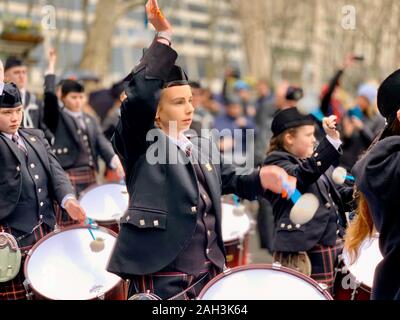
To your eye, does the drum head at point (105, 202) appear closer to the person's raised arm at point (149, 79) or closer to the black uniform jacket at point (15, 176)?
the black uniform jacket at point (15, 176)

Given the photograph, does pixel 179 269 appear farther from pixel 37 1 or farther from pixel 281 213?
pixel 37 1

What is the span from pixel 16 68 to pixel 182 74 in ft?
13.2

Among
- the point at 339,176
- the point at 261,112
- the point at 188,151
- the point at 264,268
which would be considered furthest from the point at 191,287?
the point at 261,112

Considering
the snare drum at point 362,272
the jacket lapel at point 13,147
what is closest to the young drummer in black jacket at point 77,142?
the jacket lapel at point 13,147

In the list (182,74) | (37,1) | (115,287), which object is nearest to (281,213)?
(115,287)

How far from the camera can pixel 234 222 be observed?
6918mm

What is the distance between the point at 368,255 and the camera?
4.95 metres

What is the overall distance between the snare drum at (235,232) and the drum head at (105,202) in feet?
2.86

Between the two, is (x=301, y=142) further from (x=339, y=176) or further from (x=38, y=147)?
(x=38, y=147)

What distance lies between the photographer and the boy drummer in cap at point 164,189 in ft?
12.5

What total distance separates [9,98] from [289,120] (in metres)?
1.87

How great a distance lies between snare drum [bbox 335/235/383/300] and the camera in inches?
192

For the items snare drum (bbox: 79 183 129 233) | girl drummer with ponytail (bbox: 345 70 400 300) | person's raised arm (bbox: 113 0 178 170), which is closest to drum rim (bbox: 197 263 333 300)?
girl drummer with ponytail (bbox: 345 70 400 300)

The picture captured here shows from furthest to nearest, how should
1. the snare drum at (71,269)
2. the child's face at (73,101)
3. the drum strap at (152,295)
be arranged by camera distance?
the child's face at (73,101)
the snare drum at (71,269)
the drum strap at (152,295)
